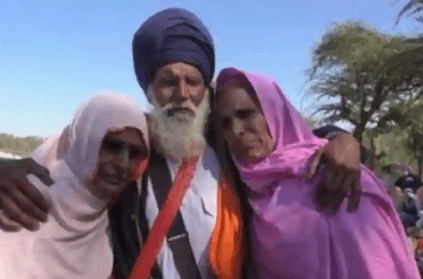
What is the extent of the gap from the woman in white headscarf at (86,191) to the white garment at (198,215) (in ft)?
0.68

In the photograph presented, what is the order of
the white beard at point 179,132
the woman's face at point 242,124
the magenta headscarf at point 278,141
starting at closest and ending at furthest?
1. the magenta headscarf at point 278,141
2. the woman's face at point 242,124
3. the white beard at point 179,132

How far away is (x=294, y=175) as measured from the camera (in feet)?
7.60

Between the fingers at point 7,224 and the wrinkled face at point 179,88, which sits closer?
the fingers at point 7,224

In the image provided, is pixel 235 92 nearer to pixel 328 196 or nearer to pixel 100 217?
pixel 328 196

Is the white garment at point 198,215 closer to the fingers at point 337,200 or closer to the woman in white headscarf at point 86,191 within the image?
the woman in white headscarf at point 86,191

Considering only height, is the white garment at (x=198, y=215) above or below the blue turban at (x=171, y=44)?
below

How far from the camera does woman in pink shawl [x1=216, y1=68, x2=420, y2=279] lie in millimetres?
2217

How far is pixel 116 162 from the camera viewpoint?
7.86 ft

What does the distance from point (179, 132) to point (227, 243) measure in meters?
0.55

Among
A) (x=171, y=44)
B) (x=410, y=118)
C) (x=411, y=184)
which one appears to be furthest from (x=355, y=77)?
(x=171, y=44)

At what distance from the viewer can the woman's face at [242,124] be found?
2.44 meters

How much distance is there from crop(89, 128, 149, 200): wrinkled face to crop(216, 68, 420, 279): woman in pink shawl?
16.5 inches

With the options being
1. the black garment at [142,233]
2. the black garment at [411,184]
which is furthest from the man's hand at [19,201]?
the black garment at [411,184]

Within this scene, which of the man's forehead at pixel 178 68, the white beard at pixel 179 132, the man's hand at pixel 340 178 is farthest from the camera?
the man's forehead at pixel 178 68
